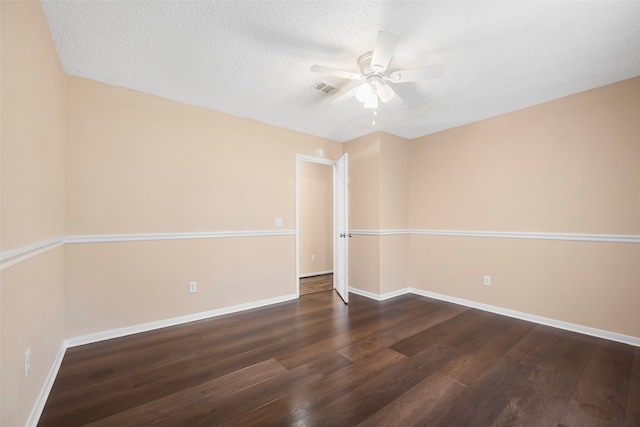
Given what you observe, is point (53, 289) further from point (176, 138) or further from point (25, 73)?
point (176, 138)

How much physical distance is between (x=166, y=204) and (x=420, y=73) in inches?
107

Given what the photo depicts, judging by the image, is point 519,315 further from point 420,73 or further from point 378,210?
point 420,73

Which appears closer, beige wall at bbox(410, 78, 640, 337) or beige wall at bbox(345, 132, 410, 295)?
beige wall at bbox(410, 78, 640, 337)

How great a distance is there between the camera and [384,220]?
3887 millimetres

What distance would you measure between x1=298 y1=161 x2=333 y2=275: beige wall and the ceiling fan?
120 inches

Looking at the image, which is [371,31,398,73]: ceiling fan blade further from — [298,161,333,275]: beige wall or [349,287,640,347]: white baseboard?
[298,161,333,275]: beige wall

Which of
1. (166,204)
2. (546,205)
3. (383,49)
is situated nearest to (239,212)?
(166,204)

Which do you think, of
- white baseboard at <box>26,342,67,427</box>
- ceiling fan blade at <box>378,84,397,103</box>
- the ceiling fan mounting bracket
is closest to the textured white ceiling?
the ceiling fan mounting bracket

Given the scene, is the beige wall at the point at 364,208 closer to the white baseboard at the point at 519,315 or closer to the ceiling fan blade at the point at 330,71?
the white baseboard at the point at 519,315

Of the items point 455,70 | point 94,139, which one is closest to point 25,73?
point 94,139

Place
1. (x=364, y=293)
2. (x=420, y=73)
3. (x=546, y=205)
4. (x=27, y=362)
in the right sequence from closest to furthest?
1. (x=27, y=362)
2. (x=420, y=73)
3. (x=546, y=205)
4. (x=364, y=293)

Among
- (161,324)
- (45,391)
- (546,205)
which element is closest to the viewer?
(45,391)

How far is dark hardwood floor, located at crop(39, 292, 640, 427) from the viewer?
60.6 inches

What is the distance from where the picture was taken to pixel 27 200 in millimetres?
1433
